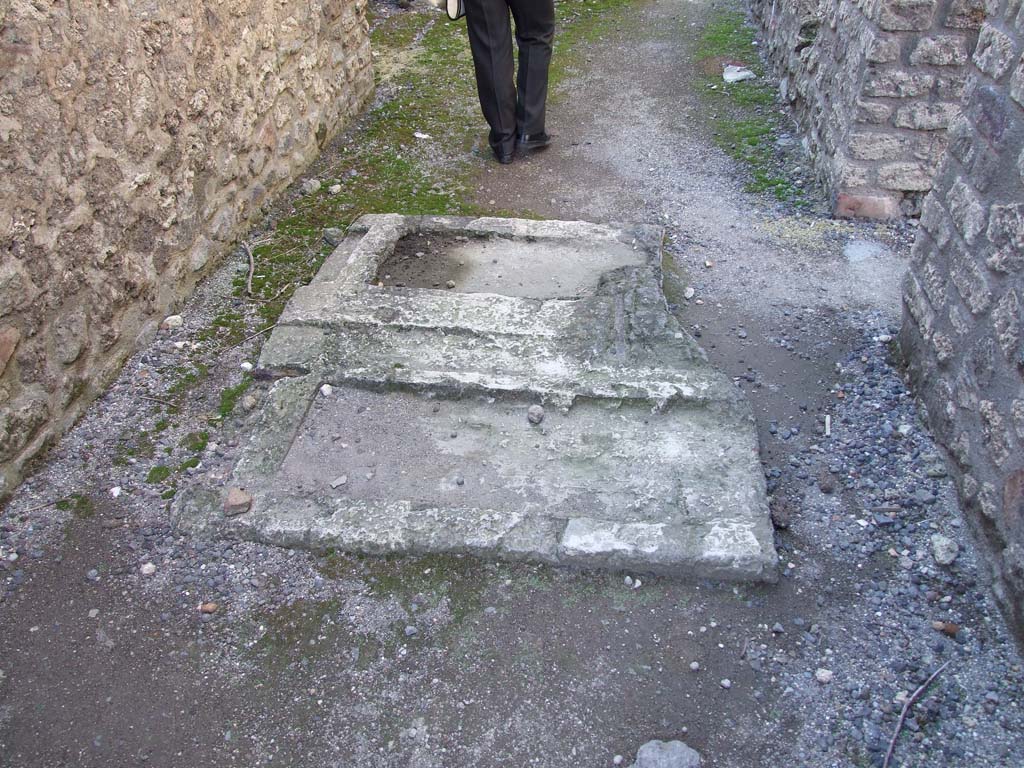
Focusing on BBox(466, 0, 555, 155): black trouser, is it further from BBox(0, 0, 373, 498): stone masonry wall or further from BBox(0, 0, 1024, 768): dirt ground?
BBox(0, 0, 1024, 768): dirt ground

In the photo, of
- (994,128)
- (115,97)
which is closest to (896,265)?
(994,128)

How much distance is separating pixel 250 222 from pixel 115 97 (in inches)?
44.0

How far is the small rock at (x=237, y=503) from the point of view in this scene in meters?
2.44

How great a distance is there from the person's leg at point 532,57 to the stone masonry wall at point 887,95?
1.57 meters

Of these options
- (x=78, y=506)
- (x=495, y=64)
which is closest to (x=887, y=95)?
(x=495, y=64)

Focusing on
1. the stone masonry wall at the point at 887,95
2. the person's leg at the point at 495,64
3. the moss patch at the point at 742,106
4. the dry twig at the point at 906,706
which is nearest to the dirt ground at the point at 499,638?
the dry twig at the point at 906,706

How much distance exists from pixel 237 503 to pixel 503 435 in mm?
880

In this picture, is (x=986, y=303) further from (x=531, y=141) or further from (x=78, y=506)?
(x=531, y=141)

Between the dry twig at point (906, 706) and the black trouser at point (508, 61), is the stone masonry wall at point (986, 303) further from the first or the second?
the black trouser at point (508, 61)

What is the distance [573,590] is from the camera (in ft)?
7.47

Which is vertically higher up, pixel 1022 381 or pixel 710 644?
pixel 1022 381

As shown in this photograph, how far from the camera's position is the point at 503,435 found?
2.73 m

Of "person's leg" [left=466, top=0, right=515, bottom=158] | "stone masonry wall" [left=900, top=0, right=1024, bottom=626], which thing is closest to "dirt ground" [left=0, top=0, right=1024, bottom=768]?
"stone masonry wall" [left=900, top=0, right=1024, bottom=626]

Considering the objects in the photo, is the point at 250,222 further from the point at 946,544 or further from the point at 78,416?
the point at 946,544
